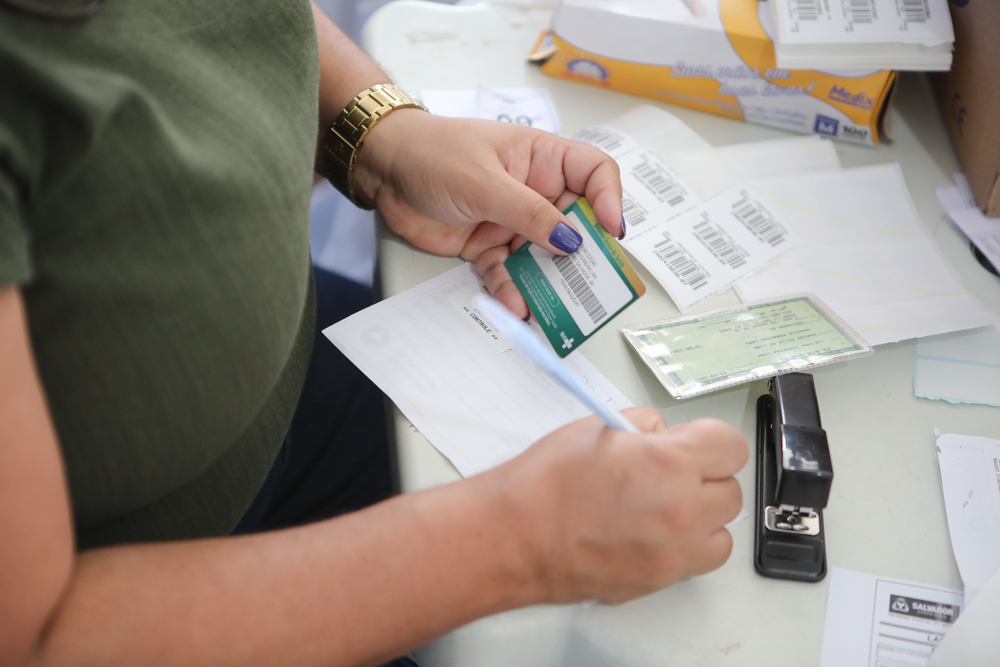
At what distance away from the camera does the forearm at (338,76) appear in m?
0.82

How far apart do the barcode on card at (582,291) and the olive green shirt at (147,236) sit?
0.27 metres

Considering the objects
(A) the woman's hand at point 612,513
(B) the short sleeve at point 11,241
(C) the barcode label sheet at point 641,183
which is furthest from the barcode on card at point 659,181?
(B) the short sleeve at point 11,241

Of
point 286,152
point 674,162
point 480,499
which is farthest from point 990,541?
point 286,152

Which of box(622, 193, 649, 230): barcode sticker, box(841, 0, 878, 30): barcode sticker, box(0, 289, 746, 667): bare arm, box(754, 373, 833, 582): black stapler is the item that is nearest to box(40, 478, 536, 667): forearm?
box(0, 289, 746, 667): bare arm

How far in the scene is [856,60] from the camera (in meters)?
0.95

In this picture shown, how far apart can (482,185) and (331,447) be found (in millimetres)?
392

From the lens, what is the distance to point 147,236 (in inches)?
17.1

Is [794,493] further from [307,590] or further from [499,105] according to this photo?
[499,105]

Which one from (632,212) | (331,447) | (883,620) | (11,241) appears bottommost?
(331,447)

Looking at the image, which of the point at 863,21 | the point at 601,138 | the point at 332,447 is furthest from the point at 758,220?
the point at 332,447

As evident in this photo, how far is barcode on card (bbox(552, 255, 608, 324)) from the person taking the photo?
686 millimetres

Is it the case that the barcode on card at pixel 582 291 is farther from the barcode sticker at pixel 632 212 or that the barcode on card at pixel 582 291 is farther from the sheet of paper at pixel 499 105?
the sheet of paper at pixel 499 105

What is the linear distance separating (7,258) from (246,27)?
29 cm

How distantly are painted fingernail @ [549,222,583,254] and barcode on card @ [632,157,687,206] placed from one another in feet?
0.78
